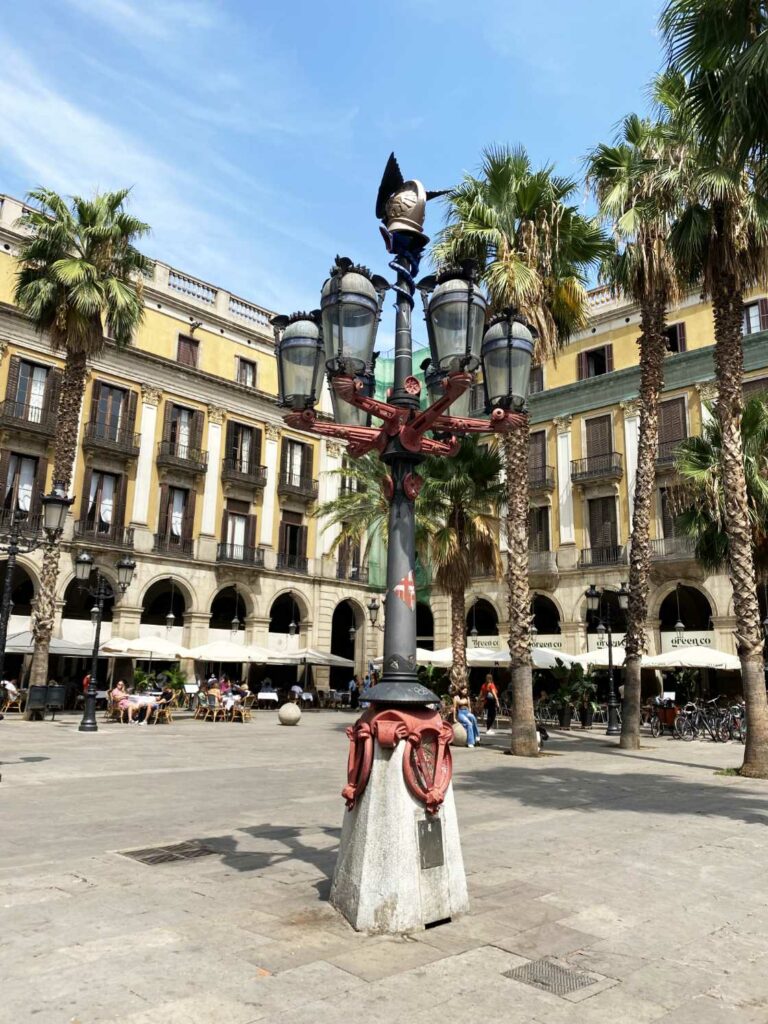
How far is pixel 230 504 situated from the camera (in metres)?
34.4

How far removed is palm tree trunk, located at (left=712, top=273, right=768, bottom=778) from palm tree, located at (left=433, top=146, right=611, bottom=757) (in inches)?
144

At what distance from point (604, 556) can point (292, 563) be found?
46.9 feet

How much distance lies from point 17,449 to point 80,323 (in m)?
8.42

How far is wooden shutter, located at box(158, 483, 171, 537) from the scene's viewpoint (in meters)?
31.7

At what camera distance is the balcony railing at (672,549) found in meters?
28.7

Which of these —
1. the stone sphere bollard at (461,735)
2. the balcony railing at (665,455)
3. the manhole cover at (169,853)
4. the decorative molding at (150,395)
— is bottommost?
the manhole cover at (169,853)

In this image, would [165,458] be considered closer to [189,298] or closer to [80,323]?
[189,298]

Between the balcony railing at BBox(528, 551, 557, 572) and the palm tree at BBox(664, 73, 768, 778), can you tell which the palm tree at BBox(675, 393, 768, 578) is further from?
the balcony railing at BBox(528, 551, 557, 572)

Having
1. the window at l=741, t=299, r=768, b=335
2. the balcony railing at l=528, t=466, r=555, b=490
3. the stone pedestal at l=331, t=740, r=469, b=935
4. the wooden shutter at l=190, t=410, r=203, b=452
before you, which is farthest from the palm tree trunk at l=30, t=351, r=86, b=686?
the window at l=741, t=299, r=768, b=335

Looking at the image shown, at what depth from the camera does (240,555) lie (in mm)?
34375

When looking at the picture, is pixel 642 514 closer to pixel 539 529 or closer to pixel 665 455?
pixel 665 455

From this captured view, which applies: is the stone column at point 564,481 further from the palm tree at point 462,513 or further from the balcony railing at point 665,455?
the palm tree at point 462,513

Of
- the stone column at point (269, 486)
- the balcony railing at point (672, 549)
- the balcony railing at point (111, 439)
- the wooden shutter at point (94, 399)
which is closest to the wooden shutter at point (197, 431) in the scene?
the balcony railing at point (111, 439)

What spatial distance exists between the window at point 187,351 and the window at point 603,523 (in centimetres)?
1823
